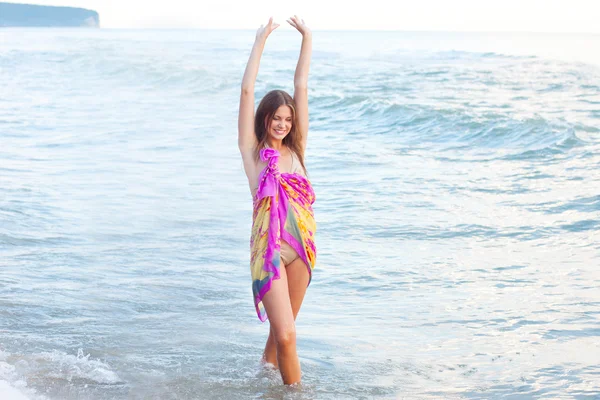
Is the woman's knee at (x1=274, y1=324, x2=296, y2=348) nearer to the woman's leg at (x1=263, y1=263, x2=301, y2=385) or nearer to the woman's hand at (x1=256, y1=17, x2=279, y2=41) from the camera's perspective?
the woman's leg at (x1=263, y1=263, x2=301, y2=385)

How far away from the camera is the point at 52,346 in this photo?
514 centimetres

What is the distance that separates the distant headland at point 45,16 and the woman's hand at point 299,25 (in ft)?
604

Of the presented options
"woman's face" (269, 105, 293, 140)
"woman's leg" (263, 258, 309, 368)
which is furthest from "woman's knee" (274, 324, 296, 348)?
"woman's face" (269, 105, 293, 140)

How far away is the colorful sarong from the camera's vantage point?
4309mm

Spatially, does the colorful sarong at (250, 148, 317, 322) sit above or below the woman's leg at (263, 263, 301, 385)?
above

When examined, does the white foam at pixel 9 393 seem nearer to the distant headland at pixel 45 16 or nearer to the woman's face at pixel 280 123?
the woman's face at pixel 280 123

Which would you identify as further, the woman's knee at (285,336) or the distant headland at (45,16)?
the distant headland at (45,16)

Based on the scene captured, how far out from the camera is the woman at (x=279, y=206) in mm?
4312

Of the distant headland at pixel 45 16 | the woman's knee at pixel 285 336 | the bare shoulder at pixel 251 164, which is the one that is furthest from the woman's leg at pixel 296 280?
the distant headland at pixel 45 16

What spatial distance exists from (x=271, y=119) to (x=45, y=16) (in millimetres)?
191997

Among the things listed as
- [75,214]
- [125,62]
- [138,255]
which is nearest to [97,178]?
[75,214]

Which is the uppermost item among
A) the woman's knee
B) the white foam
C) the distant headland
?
the woman's knee

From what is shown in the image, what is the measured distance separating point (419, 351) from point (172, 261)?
9.04 ft

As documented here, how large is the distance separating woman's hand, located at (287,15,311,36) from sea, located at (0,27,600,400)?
196 cm
